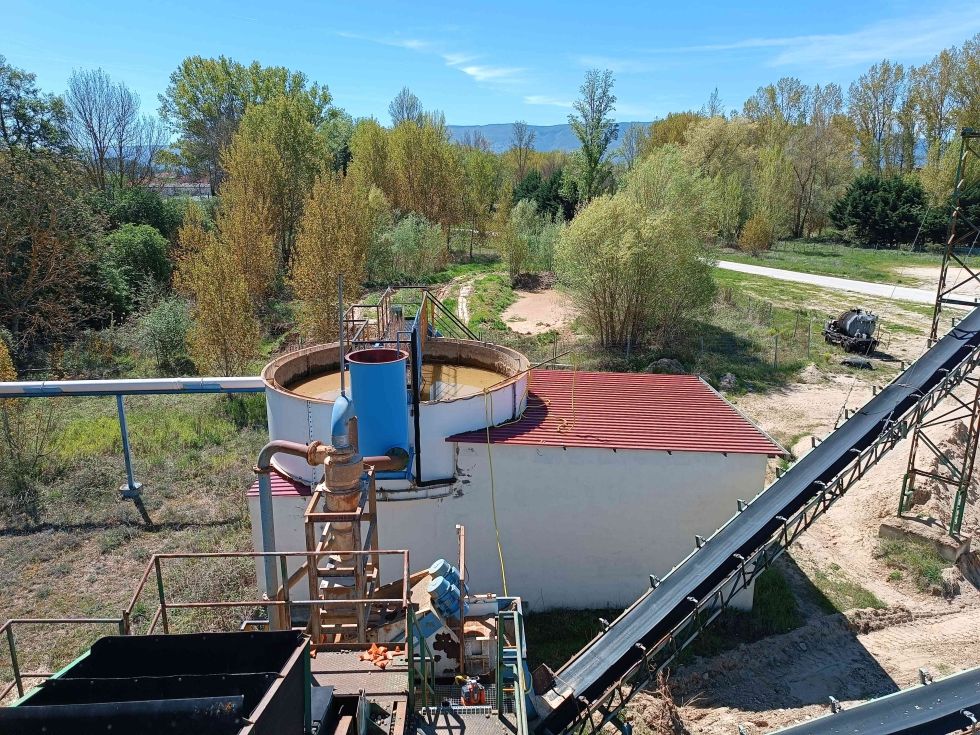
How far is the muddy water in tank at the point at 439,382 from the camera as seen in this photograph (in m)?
14.6

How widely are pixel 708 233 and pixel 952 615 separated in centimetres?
2239

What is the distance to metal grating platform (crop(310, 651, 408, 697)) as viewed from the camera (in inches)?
282

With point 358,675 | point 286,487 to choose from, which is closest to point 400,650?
point 358,675

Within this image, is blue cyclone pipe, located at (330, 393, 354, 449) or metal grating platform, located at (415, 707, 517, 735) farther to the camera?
blue cyclone pipe, located at (330, 393, 354, 449)

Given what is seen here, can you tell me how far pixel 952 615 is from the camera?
1289 centimetres

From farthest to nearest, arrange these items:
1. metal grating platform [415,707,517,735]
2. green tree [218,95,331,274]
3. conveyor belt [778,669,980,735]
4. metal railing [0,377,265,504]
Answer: green tree [218,95,331,274]
metal railing [0,377,265,504]
conveyor belt [778,669,980,735]
metal grating platform [415,707,517,735]

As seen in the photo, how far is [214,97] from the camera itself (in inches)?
2311

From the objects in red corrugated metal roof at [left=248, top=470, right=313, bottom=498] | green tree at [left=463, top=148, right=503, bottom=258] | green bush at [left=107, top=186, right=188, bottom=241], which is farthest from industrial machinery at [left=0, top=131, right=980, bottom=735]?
green tree at [left=463, top=148, right=503, bottom=258]

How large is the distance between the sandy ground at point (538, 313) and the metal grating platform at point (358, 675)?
24.9 meters

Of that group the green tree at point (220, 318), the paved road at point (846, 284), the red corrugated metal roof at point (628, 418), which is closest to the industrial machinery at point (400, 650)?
the red corrugated metal roof at point (628, 418)

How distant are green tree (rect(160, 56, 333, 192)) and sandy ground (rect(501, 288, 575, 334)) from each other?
32.1 meters

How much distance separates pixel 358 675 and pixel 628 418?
8.07 meters

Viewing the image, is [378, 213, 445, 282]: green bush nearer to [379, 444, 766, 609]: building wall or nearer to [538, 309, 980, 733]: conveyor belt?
[379, 444, 766, 609]: building wall

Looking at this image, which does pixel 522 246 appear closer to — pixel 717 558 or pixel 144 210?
pixel 144 210
